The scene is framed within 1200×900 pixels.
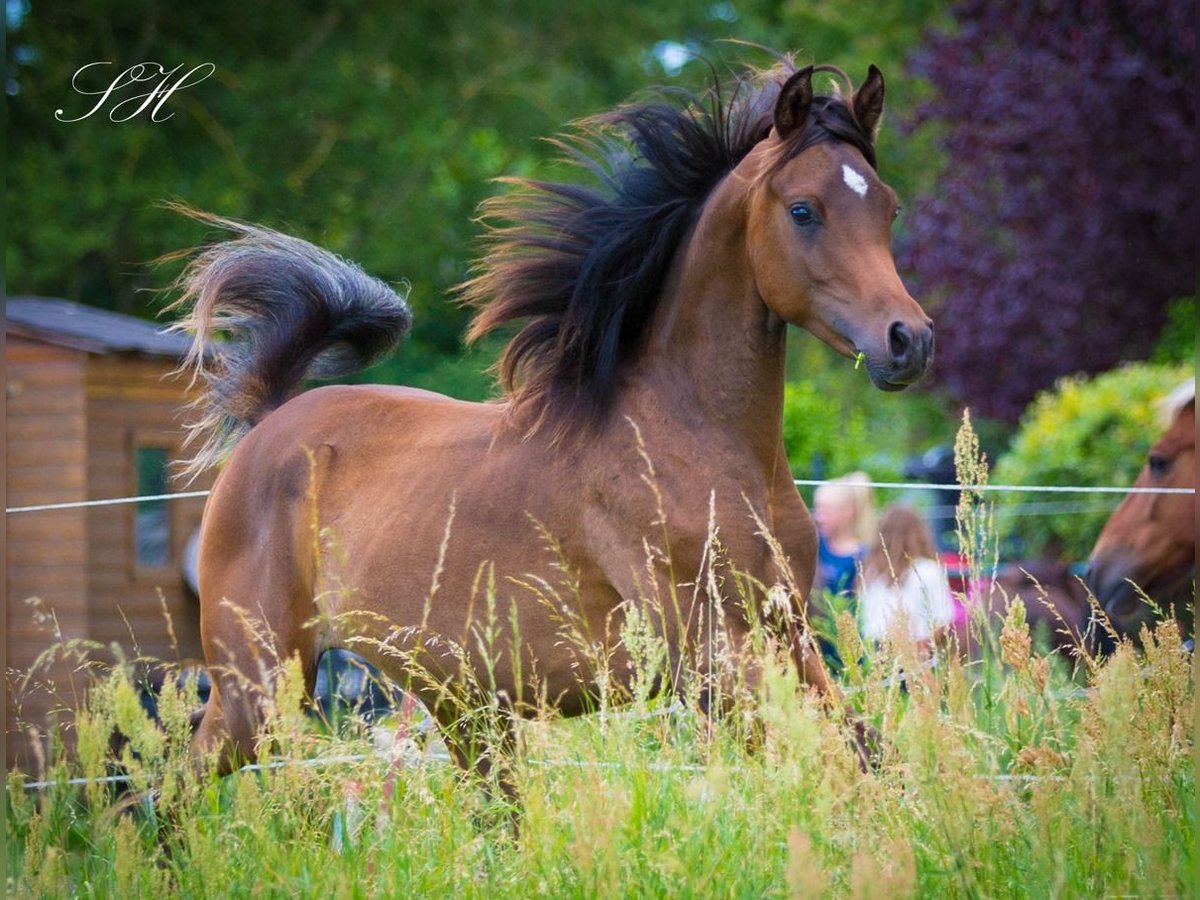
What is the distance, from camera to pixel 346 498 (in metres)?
5.17

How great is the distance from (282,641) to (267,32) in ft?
57.8

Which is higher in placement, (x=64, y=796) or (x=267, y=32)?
(x=267, y=32)

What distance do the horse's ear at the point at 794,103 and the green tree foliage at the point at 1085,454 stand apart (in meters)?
6.47

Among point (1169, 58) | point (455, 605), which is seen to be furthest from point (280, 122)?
point (455, 605)

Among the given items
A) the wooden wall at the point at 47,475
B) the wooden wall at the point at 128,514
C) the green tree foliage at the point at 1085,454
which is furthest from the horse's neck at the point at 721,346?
the wooden wall at the point at 47,475

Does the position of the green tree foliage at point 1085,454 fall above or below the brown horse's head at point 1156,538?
above

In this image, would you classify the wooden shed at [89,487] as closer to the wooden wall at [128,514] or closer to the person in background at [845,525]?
the wooden wall at [128,514]

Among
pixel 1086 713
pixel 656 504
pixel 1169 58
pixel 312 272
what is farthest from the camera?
pixel 1169 58

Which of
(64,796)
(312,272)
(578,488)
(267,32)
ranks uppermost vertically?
(267,32)

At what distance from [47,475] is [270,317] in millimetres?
6533

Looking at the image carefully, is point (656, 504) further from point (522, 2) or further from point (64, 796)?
point (522, 2)

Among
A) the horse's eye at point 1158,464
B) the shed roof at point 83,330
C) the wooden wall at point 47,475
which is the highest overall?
the shed roof at point 83,330

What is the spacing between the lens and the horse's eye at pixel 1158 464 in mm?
6281

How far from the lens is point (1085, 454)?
10516 mm
